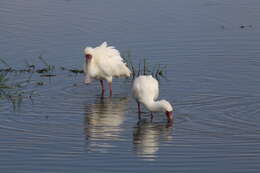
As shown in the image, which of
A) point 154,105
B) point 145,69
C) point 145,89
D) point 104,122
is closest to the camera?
point 104,122

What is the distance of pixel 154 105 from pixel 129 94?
183cm

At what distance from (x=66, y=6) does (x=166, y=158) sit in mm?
12652

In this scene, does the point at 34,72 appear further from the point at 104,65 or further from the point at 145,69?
the point at 145,69

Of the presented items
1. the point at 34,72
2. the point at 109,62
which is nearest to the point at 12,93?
the point at 34,72

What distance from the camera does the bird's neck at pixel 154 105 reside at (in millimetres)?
14336

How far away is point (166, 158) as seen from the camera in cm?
1184

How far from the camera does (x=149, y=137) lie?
13352mm

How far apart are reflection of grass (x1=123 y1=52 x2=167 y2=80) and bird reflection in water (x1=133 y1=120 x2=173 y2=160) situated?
3.12 meters

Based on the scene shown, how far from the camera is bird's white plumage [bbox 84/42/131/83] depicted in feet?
55.8

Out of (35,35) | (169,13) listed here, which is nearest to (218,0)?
(169,13)

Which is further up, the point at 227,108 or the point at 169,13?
the point at 169,13

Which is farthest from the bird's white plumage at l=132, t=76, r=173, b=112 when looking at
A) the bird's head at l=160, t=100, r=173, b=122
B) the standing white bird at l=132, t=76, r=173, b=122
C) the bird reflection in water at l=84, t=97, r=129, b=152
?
the bird reflection in water at l=84, t=97, r=129, b=152

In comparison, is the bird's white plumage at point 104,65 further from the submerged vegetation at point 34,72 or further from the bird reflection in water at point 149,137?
the bird reflection in water at point 149,137

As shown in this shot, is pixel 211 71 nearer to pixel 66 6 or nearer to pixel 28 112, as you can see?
pixel 28 112
